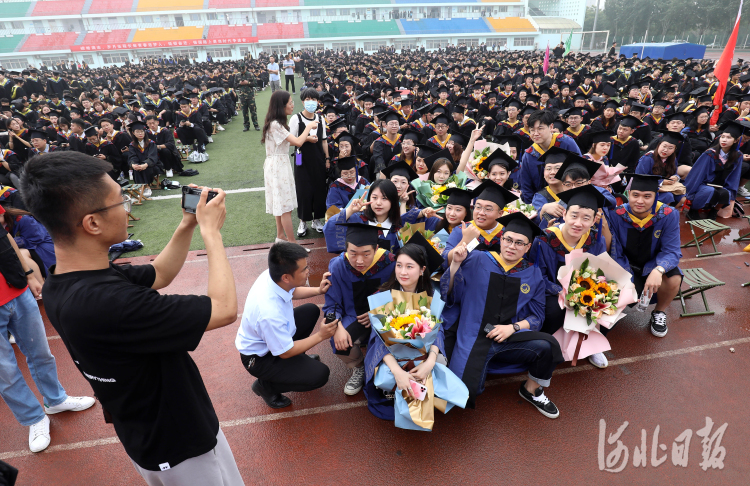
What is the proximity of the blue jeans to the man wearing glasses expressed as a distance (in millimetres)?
3106

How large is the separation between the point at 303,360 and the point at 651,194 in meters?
3.67

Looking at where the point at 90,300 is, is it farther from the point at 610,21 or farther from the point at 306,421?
the point at 610,21

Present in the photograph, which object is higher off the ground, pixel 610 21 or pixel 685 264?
pixel 610 21

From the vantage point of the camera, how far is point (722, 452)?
2736 millimetres

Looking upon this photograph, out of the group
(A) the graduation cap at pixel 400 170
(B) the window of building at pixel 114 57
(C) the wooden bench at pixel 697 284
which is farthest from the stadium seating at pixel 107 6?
(C) the wooden bench at pixel 697 284

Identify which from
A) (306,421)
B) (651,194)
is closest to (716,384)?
(651,194)

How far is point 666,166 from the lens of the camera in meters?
5.73

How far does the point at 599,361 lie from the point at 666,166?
381 cm

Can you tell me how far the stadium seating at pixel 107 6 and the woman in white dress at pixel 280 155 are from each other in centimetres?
5863

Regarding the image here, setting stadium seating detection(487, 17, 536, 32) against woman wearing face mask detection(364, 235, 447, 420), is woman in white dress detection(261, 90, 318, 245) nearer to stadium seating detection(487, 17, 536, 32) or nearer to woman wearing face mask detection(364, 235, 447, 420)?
woman wearing face mask detection(364, 235, 447, 420)

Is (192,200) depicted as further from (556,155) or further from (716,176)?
(716,176)

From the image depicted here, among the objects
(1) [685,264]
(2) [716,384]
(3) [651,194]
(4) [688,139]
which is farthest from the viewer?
(4) [688,139]

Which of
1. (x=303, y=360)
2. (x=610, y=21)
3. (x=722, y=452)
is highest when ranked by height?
(x=610, y=21)

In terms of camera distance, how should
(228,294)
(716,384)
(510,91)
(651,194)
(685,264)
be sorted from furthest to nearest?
(510,91) → (685,264) → (651,194) → (716,384) → (228,294)
